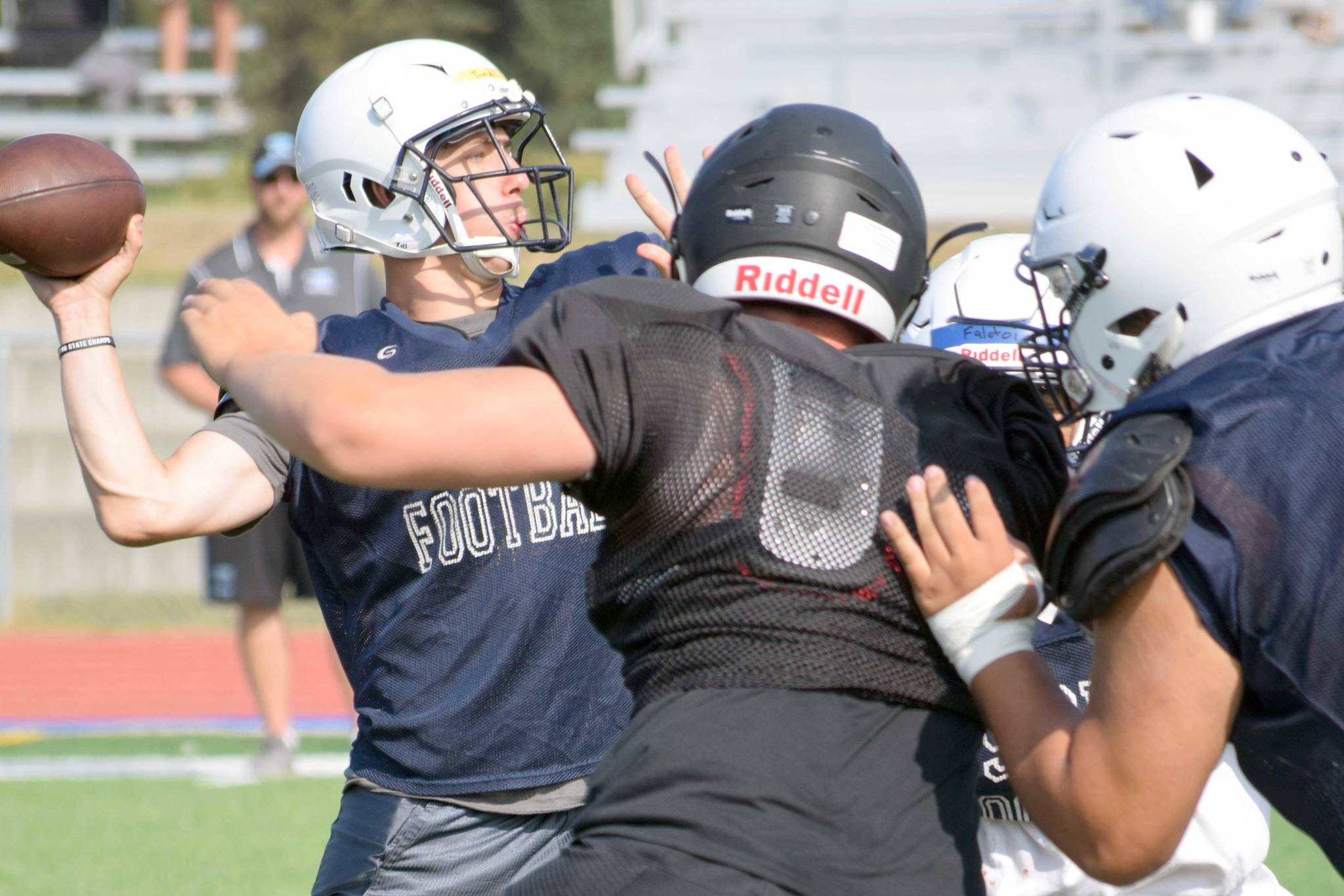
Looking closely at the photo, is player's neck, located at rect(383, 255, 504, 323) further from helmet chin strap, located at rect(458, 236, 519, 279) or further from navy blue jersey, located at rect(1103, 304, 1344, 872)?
navy blue jersey, located at rect(1103, 304, 1344, 872)

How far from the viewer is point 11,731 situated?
304 inches

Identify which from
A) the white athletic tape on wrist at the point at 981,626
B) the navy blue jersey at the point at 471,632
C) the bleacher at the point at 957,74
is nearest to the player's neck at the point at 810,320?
the white athletic tape on wrist at the point at 981,626

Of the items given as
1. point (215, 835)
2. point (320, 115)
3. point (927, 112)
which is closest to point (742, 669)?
point (320, 115)

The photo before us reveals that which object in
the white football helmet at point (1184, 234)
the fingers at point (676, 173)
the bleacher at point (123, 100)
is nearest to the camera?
the white football helmet at point (1184, 234)

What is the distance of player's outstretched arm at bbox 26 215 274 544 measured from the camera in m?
2.76

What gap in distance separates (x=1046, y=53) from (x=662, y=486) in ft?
47.3

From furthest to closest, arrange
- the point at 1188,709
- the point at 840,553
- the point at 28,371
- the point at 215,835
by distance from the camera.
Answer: the point at 28,371 → the point at 215,835 → the point at 840,553 → the point at 1188,709

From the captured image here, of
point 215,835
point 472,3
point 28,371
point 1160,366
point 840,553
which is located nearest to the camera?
point 840,553

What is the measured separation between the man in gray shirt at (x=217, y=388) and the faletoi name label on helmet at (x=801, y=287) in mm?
4821

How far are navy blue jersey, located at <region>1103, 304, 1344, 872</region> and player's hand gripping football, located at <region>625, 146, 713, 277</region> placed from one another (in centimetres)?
117

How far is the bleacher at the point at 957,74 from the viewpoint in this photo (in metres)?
14.5

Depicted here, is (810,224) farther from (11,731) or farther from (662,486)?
(11,731)

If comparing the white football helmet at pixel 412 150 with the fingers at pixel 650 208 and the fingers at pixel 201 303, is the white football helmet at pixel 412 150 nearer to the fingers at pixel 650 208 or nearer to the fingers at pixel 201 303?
the fingers at pixel 650 208

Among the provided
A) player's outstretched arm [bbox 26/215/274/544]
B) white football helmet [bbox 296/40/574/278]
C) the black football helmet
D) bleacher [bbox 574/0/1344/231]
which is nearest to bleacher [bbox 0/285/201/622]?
bleacher [bbox 574/0/1344/231]
